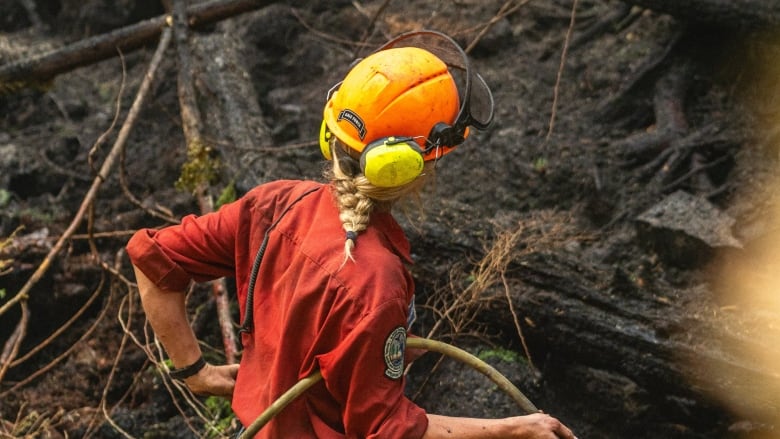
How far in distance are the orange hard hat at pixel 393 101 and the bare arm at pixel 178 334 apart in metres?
0.84

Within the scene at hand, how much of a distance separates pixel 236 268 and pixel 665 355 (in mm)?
2088

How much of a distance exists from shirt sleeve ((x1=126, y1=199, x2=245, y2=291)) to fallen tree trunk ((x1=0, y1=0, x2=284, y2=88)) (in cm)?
333

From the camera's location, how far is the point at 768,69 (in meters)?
5.44

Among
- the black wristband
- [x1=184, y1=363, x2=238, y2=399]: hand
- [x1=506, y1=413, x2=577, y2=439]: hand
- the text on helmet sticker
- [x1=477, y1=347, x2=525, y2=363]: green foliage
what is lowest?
[x1=477, y1=347, x2=525, y2=363]: green foliage

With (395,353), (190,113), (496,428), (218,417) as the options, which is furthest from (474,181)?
(395,353)

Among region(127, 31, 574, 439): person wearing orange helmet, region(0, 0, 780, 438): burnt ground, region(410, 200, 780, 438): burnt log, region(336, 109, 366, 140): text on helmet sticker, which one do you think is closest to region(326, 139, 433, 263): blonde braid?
region(127, 31, 574, 439): person wearing orange helmet

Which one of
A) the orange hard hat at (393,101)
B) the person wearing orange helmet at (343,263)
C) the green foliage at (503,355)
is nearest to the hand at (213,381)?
the person wearing orange helmet at (343,263)

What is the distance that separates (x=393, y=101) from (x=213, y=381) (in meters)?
1.25

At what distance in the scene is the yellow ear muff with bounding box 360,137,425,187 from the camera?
7.44 ft

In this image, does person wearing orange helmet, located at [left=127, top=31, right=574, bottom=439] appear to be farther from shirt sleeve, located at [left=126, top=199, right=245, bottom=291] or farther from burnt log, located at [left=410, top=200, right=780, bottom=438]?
burnt log, located at [left=410, top=200, right=780, bottom=438]

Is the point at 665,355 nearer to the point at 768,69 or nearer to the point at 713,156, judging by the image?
the point at 713,156

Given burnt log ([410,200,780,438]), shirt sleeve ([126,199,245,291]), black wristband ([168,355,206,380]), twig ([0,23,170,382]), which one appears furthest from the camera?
twig ([0,23,170,382])

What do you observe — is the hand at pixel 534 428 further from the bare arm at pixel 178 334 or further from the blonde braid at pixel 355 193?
the bare arm at pixel 178 334

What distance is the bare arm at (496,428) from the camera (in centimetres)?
229
